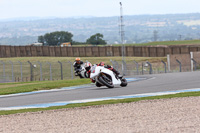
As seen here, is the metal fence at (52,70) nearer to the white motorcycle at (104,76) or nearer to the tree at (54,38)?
the white motorcycle at (104,76)

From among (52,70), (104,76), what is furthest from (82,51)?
(104,76)

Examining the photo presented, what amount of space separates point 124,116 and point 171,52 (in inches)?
2276

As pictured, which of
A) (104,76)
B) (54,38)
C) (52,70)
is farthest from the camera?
(54,38)

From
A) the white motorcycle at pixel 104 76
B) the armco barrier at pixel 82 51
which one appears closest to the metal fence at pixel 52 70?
the white motorcycle at pixel 104 76

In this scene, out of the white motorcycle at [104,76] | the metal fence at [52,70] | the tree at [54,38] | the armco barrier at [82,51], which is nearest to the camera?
the white motorcycle at [104,76]

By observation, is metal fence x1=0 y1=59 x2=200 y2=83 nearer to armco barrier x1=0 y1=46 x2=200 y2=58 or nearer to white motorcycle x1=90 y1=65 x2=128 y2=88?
white motorcycle x1=90 y1=65 x2=128 y2=88

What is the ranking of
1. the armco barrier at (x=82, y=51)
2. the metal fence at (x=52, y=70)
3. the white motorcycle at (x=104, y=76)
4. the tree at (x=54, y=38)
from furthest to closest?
the tree at (x=54, y=38) → the armco barrier at (x=82, y=51) → the metal fence at (x=52, y=70) → the white motorcycle at (x=104, y=76)

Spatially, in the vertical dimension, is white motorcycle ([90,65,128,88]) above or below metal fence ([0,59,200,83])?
above

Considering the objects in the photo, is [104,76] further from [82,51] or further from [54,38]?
[54,38]

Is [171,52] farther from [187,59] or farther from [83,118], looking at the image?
[83,118]

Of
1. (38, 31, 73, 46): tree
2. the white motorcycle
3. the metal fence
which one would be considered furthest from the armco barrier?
(38, 31, 73, 46): tree

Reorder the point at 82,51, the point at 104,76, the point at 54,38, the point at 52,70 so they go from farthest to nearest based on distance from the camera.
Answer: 1. the point at 54,38
2. the point at 82,51
3. the point at 52,70
4. the point at 104,76

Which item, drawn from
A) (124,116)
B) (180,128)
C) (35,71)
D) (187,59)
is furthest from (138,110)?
(187,59)

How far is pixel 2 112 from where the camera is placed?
12.5 m
